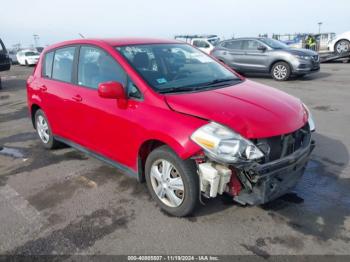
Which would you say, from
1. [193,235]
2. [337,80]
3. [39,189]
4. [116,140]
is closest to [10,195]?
[39,189]

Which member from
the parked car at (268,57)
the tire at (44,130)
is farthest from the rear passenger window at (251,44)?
the tire at (44,130)

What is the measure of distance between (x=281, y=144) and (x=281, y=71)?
10.3 m

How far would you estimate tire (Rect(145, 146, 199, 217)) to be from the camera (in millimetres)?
3119

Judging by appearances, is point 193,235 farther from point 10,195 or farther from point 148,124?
point 10,195

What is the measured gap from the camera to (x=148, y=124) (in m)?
3.38

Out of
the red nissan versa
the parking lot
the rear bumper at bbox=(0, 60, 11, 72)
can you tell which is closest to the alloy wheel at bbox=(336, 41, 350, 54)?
the parking lot

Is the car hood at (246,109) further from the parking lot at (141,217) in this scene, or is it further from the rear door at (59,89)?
the rear door at (59,89)

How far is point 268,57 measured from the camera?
12867mm

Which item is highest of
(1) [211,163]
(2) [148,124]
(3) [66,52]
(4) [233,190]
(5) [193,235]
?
(3) [66,52]

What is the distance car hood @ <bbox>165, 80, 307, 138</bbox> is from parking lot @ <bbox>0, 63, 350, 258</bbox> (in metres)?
0.91

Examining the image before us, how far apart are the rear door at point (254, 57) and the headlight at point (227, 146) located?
10777 mm

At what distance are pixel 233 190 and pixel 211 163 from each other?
1.11ft

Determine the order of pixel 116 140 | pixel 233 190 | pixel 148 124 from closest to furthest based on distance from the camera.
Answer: pixel 233 190 < pixel 148 124 < pixel 116 140

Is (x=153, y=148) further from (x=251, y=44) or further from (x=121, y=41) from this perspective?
(x=251, y=44)
